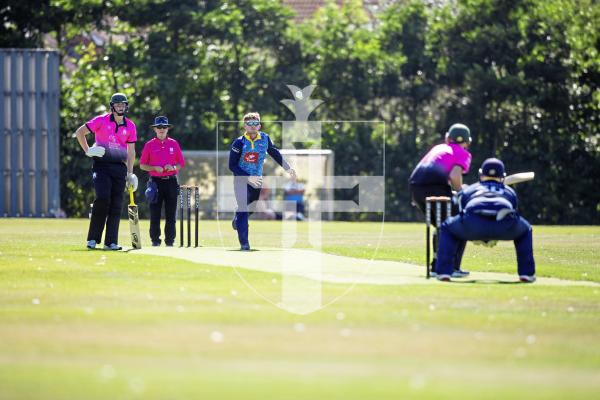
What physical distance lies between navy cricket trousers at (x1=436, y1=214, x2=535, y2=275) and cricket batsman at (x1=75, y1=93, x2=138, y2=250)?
627 centimetres

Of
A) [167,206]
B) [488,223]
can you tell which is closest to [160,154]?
[167,206]

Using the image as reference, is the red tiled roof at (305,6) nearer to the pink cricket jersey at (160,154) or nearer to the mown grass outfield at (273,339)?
the pink cricket jersey at (160,154)

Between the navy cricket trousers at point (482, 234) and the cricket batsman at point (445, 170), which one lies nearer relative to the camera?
the navy cricket trousers at point (482, 234)

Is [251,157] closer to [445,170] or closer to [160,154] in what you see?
[160,154]

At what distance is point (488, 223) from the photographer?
50.2 feet

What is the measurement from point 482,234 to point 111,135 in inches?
268

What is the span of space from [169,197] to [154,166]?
57 centimetres

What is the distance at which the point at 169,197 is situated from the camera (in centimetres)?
2297

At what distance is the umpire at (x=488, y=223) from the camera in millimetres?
15320

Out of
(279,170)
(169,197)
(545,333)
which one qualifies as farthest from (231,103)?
(545,333)

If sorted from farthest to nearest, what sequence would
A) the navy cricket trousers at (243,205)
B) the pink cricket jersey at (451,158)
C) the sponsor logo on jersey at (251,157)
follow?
1. the sponsor logo on jersey at (251,157)
2. the navy cricket trousers at (243,205)
3. the pink cricket jersey at (451,158)

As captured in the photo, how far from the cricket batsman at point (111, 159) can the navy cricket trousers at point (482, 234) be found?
6.27 metres

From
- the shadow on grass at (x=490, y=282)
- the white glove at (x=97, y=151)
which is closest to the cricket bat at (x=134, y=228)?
the white glove at (x=97, y=151)

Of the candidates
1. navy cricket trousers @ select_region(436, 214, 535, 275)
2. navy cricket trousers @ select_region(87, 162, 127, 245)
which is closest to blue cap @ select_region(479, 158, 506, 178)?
navy cricket trousers @ select_region(436, 214, 535, 275)
